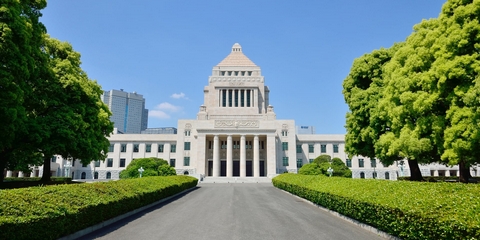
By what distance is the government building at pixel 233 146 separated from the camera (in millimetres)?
52875

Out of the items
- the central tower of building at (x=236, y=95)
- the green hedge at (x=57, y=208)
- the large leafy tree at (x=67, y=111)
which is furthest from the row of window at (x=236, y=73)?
the green hedge at (x=57, y=208)

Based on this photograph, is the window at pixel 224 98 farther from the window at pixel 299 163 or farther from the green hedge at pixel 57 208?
the green hedge at pixel 57 208

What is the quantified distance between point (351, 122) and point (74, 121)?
21.2 m

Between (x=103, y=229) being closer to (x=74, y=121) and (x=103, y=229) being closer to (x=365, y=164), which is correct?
(x=74, y=121)

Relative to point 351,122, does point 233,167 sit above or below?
below

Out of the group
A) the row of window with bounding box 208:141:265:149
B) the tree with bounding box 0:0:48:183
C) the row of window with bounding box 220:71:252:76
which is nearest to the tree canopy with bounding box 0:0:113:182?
the tree with bounding box 0:0:48:183

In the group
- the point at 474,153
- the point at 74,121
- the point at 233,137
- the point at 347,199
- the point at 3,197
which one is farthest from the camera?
the point at 233,137

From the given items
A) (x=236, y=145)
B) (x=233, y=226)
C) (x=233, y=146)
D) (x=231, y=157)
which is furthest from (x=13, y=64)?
(x=236, y=145)

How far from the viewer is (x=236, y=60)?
233 feet

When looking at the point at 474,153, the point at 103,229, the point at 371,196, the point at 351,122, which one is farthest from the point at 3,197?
the point at 351,122

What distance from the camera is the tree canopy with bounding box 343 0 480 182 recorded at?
13.5 m

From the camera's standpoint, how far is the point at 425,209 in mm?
7152

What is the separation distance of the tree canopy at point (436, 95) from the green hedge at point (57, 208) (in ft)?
50.3

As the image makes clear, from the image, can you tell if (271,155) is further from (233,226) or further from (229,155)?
(233,226)
